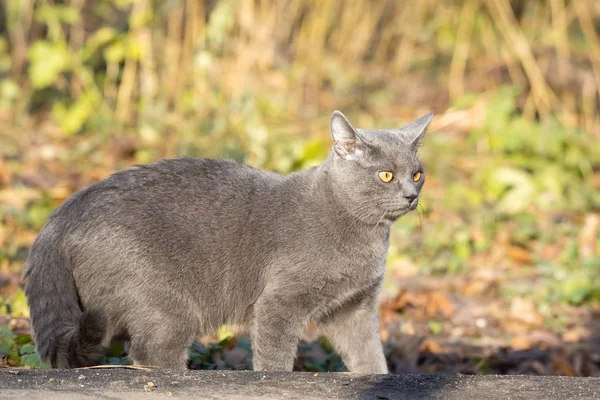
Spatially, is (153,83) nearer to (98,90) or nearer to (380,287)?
(98,90)

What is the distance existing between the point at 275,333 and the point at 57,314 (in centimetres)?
89

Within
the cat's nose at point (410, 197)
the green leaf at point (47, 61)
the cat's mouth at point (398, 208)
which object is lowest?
the cat's mouth at point (398, 208)

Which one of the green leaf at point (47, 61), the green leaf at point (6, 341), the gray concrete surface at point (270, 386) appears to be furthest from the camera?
the green leaf at point (47, 61)

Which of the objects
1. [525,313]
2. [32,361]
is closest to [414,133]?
[32,361]

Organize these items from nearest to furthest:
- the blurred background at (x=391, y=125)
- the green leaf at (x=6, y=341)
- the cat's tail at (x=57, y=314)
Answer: the cat's tail at (x=57, y=314) → the green leaf at (x=6, y=341) → the blurred background at (x=391, y=125)

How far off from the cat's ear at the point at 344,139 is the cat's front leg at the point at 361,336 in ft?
2.22

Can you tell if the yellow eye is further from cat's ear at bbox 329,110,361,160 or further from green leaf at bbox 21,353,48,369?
green leaf at bbox 21,353,48,369

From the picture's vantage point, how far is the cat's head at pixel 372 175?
3.72 metres

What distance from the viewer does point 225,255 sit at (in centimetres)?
364

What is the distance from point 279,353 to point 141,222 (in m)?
0.80

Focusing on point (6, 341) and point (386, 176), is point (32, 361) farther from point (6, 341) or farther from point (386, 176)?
point (386, 176)

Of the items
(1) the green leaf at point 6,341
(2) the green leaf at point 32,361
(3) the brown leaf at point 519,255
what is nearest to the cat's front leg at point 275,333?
(2) the green leaf at point 32,361

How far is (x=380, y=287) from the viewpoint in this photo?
3.86m

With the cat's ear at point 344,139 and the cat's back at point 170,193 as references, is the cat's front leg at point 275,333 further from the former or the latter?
the cat's ear at point 344,139
